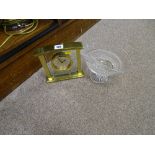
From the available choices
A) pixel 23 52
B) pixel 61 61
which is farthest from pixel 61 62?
pixel 23 52

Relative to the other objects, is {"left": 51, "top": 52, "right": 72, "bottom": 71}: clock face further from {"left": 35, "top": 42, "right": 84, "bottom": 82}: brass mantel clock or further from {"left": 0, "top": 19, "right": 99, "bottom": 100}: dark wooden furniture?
{"left": 0, "top": 19, "right": 99, "bottom": 100}: dark wooden furniture

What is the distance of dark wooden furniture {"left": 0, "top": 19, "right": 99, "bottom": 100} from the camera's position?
744 millimetres

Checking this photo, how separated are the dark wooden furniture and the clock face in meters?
0.15

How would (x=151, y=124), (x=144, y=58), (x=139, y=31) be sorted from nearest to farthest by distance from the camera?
(x=151, y=124)
(x=144, y=58)
(x=139, y=31)

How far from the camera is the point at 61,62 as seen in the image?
2.64 feet

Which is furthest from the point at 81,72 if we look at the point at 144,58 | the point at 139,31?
the point at 139,31

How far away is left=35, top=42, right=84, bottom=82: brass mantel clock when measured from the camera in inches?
26.4

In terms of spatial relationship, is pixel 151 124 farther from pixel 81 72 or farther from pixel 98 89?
pixel 81 72

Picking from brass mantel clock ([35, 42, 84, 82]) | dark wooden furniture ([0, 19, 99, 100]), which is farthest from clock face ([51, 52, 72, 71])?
dark wooden furniture ([0, 19, 99, 100])

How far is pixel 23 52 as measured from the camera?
0.78 meters

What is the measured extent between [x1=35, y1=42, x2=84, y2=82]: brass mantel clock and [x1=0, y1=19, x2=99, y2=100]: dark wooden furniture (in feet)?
0.32

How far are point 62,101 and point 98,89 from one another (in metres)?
0.20

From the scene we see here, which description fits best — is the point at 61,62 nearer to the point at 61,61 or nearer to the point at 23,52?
the point at 61,61

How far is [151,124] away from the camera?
2.34ft
